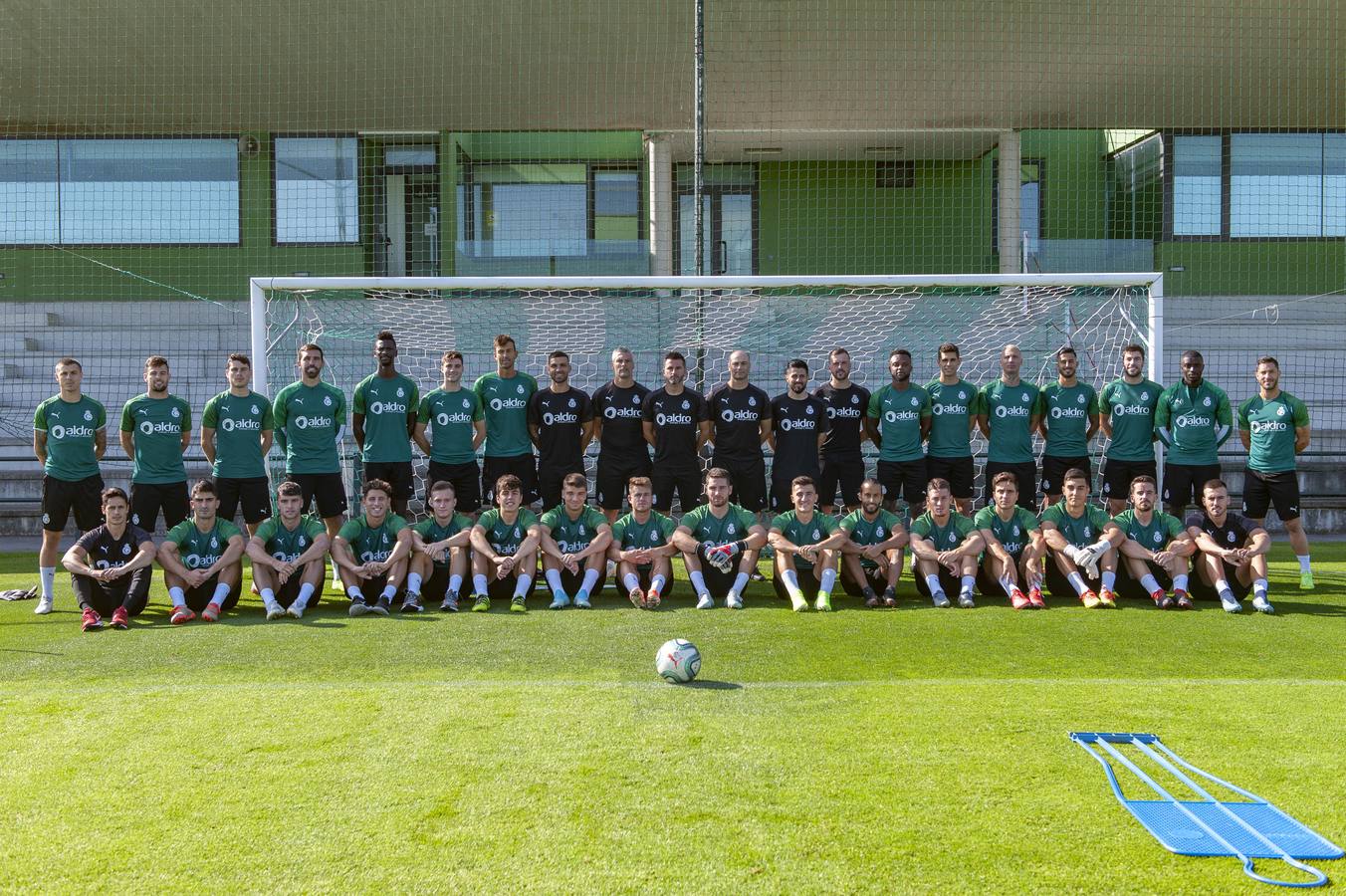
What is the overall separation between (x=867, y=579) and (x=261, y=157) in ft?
34.6

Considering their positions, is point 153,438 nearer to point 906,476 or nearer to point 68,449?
point 68,449

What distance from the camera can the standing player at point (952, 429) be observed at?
8039 mm

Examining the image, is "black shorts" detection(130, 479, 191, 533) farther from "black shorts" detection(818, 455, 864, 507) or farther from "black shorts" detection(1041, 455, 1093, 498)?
"black shorts" detection(1041, 455, 1093, 498)

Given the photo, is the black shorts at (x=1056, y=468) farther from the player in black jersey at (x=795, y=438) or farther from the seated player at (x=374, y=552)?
the seated player at (x=374, y=552)

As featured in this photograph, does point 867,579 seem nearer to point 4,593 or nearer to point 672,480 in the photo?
point 672,480

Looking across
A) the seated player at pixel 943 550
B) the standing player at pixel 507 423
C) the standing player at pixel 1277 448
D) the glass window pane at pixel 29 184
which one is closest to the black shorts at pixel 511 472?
the standing player at pixel 507 423

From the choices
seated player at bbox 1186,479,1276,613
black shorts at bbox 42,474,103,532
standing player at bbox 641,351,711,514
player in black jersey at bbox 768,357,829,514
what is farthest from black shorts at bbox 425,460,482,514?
seated player at bbox 1186,479,1276,613

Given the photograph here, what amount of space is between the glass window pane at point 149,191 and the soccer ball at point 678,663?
1158 cm

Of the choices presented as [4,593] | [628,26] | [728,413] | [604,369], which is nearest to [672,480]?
[728,413]

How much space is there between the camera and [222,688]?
15.6 feet

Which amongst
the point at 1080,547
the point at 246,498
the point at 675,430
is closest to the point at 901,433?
the point at 1080,547

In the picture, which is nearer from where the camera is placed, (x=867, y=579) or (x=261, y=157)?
(x=867, y=579)

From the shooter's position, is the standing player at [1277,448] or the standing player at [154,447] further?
the standing player at [1277,448]

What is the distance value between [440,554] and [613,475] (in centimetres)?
147
